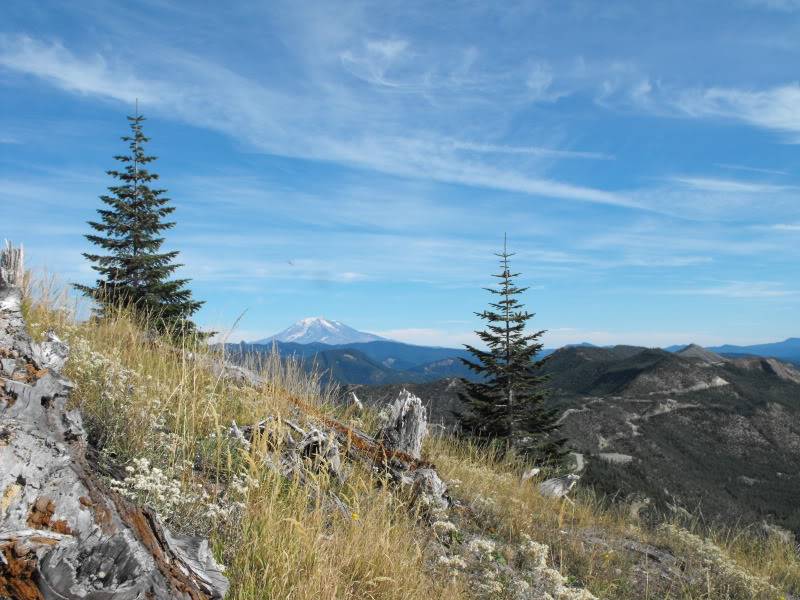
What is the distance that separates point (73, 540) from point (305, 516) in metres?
2.14

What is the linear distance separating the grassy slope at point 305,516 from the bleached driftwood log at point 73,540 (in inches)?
31.6

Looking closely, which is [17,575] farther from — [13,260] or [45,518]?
[13,260]

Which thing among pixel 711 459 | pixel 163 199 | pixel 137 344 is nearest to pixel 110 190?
pixel 163 199

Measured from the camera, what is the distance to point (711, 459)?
185ft

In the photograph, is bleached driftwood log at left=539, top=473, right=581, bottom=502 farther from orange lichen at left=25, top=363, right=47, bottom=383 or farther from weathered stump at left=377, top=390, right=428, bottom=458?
orange lichen at left=25, top=363, right=47, bottom=383

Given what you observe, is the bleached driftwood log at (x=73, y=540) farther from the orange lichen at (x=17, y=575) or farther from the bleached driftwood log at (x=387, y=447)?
the bleached driftwood log at (x=387, y=447)

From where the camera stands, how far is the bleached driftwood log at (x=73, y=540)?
6.22 ft

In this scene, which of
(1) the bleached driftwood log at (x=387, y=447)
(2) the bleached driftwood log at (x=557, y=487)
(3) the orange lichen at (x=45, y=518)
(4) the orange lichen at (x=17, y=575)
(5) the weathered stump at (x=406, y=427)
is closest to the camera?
(4) the orange lichen at (x=17, y=575)

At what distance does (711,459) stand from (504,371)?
46.3 meters

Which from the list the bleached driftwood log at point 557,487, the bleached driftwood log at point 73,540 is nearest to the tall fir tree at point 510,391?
the bleached driftwood log at point 557,487

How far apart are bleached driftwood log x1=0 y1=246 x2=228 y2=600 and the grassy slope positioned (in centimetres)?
80

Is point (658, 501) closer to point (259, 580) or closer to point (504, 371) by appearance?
point (504, 371)

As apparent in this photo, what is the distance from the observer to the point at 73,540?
2.05 meters

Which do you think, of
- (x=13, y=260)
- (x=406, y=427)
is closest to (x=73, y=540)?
(x=406, y=427)
